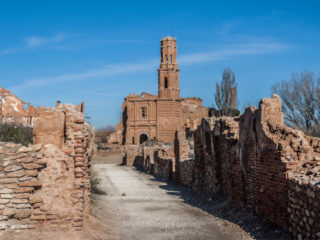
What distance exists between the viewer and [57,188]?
6773 millimetres

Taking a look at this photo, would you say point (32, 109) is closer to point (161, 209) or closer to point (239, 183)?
point (161, 209)

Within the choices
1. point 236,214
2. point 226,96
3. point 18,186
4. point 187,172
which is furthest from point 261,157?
point 226,96

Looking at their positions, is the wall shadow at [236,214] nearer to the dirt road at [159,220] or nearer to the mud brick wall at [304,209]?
the dirt road at [159,220]

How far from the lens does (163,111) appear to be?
204ft

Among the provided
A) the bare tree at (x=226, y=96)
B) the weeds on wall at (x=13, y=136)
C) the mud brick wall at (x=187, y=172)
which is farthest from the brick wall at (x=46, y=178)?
the bare tree at (x=226, y=96)

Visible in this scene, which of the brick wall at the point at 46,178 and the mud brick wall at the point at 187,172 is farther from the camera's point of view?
the mud brick wall at the point at 187,172

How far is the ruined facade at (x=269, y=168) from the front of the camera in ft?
20.5

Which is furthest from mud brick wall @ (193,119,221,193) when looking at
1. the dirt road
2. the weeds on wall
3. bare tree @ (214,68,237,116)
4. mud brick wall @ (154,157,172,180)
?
bare tree @ (214,68,237,116)

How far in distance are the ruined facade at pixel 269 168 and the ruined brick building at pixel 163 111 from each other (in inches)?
1942

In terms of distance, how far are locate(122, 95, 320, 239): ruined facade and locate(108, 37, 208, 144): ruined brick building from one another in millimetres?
49334

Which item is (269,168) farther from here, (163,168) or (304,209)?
(163,168)

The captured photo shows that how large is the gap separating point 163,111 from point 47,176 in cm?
5563

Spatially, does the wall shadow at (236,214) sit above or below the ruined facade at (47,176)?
below

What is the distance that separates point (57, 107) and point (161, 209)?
422 cm
